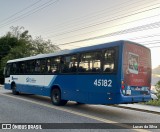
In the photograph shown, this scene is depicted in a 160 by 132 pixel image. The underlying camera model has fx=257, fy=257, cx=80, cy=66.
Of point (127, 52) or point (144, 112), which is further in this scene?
point (144, 112)

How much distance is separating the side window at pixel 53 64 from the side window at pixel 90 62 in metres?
2.27

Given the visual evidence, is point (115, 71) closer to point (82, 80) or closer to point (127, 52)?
point (127, 52)

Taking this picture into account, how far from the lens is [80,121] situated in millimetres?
9688

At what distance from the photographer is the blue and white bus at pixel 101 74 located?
1078 cm

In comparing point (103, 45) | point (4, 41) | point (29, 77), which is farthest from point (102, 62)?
point (4, 41)

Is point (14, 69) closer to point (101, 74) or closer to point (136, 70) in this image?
point (101, 74)

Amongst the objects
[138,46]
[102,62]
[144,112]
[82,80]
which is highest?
[138,46]

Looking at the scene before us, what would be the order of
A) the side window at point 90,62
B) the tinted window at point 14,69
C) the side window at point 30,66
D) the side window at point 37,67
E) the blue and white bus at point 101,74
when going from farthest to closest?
1. the tinted window at point 14,69
2. the side window at point 30,66
3. the side window at point 37,67
4. the side window at point 90,62
5. the blue and white bus at point 101,74

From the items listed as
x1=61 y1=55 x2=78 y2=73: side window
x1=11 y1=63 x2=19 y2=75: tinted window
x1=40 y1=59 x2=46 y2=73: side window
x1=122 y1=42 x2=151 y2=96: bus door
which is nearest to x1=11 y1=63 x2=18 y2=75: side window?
x1=11 y1=63 x2=19 y2=75: tinted window

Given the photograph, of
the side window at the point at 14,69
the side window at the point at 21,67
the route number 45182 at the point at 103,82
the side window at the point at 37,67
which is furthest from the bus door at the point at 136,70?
the side window at the point at 14,69

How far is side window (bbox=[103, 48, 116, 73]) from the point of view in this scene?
11.0 meters

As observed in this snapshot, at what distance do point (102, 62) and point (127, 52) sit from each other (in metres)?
1.21

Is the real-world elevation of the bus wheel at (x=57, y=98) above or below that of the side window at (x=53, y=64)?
below

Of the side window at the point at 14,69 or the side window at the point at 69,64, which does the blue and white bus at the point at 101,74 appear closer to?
the side window at the point at 69,64
